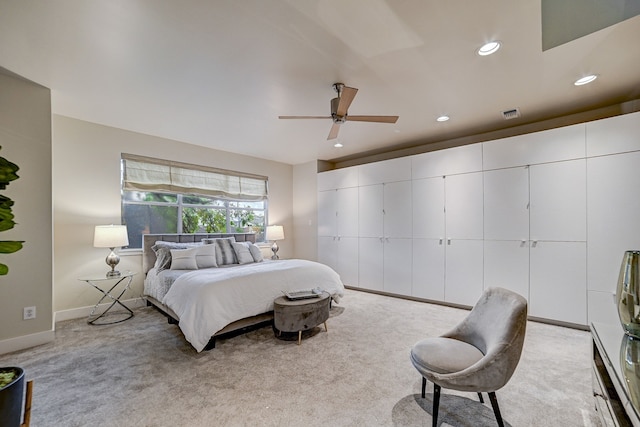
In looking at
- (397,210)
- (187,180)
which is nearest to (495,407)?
(397,210)

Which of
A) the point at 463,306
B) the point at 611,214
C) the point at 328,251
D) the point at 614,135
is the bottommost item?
the point at 463,306

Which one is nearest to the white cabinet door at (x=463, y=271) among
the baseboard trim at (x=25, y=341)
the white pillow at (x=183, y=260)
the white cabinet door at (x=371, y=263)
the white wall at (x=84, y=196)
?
the white cabinet door at (x=371, y=263)

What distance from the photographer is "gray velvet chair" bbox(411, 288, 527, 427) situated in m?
1.41

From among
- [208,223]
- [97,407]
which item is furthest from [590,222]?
[208,223]

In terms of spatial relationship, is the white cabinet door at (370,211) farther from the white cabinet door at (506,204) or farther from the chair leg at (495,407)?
the chair leg at (495,407)

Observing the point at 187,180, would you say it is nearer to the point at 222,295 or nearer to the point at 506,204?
the point at 222,295

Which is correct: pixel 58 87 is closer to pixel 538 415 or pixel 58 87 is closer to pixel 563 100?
pixel 538 415

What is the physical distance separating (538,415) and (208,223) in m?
4.85

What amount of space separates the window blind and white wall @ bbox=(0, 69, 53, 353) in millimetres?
1170

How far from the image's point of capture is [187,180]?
15.1 ft

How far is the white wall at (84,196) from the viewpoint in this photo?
344 centimetres

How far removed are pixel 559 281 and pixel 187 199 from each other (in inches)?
214

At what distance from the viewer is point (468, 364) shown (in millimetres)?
1562

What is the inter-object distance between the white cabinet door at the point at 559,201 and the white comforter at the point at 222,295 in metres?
2.99
